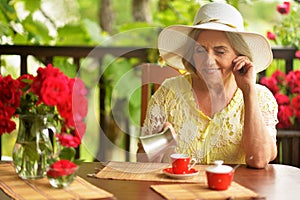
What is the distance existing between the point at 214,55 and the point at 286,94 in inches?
54.5

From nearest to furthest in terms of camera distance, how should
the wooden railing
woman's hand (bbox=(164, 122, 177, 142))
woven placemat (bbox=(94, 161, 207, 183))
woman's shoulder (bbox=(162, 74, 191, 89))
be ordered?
woven placemat (bbox=(94, 161, 207, 183))
woman's hand (bbox=(164, 122, 177, 142))
woman's shoulder (bbox=(162, 74, 191, 89))
the wooden railing

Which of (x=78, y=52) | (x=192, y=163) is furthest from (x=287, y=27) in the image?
(x=192, y=163)

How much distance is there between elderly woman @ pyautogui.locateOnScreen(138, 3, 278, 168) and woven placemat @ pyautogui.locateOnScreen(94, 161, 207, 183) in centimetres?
11

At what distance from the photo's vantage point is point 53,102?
2004 millimetres

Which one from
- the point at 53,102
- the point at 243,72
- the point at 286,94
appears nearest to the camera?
the point at 53,102

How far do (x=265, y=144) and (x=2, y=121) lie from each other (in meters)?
0.91

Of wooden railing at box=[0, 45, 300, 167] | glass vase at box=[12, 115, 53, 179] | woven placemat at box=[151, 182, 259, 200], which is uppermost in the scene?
wooden railing at box=[0, 45, 300, 167]

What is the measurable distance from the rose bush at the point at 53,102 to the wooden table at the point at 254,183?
0.17m

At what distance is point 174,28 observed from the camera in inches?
106

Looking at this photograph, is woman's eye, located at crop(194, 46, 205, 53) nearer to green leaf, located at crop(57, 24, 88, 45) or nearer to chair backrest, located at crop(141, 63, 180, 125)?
chair backrest, located at crop(141, 63, 180, 125)

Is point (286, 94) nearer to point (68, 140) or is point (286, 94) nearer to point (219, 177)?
point (219, 177)

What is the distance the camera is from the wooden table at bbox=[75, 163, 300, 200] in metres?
2.08

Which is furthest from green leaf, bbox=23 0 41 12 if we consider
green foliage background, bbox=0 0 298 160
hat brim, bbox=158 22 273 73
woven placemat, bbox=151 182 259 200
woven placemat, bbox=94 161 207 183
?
woven placemat, bbox=151 182 259 200

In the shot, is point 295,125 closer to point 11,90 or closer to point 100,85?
point 100,85
